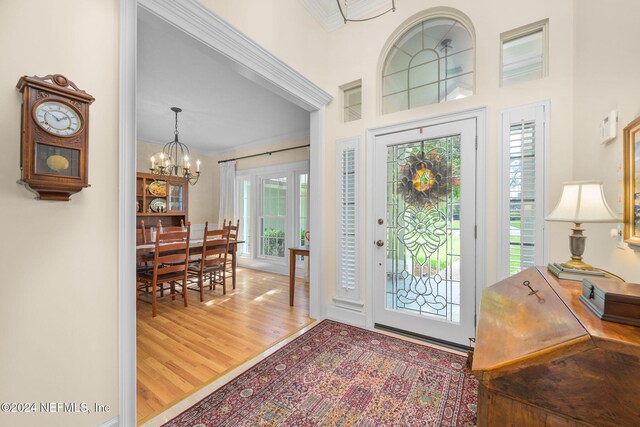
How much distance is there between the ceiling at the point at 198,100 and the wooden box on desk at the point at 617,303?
2412 mm

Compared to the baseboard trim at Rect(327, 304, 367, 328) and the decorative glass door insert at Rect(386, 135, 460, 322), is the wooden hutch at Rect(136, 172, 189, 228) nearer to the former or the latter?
the baseboard trim at Rect(327, 304, 367, 328)

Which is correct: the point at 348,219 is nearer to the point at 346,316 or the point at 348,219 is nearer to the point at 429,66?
the point at 346,316

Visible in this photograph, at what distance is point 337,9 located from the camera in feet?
9.07

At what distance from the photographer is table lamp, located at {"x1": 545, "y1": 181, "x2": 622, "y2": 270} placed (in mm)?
1271

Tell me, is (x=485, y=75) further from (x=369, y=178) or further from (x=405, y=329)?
(x=405, y=329)

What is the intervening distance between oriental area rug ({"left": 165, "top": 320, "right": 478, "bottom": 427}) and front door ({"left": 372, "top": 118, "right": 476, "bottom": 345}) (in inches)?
12.0

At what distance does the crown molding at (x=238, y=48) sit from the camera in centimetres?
158

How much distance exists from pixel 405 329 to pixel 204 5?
3090 mm

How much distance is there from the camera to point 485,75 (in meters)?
2.17

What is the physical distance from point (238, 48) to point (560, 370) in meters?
2.46

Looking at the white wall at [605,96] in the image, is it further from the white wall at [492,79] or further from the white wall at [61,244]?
the white wall at [61,244]

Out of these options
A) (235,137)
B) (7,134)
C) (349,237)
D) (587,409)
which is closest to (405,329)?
(349,237)

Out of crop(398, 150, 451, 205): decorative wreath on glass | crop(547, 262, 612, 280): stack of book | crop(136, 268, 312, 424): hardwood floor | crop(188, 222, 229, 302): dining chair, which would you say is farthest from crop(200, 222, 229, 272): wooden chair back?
crop(547, 262, 612, 280): stack of book

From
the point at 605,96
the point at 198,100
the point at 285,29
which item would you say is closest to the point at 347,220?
the point at 285,29
